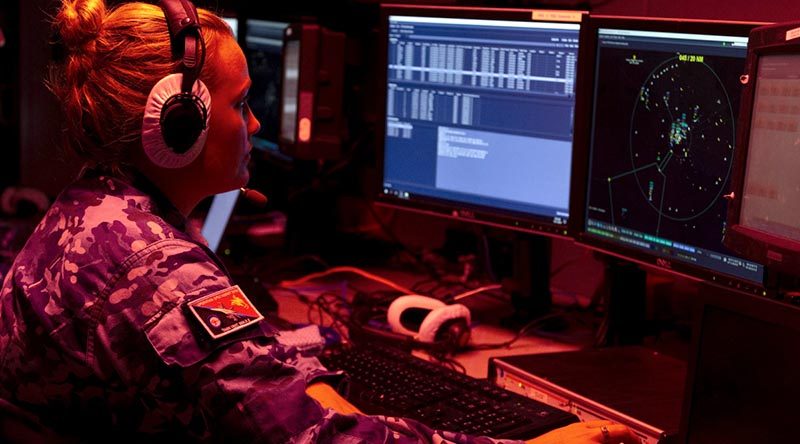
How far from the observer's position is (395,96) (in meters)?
2.02

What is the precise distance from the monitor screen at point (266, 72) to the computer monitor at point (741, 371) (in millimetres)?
1327

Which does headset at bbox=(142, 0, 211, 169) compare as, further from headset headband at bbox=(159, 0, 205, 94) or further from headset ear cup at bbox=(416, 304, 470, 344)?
headset ear cup at bbox=(416, 304, 470, 344)

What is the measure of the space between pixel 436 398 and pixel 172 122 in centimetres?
54

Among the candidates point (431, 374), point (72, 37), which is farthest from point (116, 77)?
point (431, 374)

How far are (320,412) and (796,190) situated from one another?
53 cm

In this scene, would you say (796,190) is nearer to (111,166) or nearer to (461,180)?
(111,166)

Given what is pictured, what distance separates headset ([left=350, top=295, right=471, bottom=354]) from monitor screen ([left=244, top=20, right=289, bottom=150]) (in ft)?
2.17

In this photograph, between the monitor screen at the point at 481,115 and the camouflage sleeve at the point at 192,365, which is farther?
the monitor screen at the point at 481,115

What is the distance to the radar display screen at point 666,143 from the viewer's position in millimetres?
1441

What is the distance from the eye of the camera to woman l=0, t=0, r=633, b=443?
40.9 inches

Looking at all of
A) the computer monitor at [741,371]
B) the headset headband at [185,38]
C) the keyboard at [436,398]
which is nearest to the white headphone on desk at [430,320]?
the keyboard at [436,398]

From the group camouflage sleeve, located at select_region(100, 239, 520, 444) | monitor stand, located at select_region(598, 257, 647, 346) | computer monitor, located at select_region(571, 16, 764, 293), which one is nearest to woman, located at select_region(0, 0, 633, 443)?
camouflage sleeve, located at select_region(100, 239, 520, 444)

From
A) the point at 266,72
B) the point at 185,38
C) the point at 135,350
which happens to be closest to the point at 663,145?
the point at 185,38

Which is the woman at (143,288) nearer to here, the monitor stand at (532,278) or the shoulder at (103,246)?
the shoulder at (103,246)
